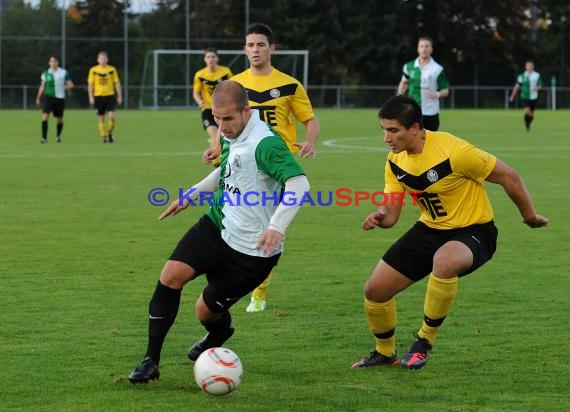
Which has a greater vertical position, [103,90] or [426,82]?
[426,82]

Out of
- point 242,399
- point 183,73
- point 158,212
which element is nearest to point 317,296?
point 242,399

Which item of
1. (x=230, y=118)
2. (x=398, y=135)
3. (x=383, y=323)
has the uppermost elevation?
(x=230, y=118)

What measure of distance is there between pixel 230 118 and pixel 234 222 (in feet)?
1.93

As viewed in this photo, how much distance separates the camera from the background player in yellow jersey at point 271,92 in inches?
355

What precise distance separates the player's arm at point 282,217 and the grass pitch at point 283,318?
83cm

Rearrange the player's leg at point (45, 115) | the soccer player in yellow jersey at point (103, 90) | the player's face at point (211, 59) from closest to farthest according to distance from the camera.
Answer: the player's face at point (211, 59) < the player's leg at point (45, 115) < the soccer player in yellow jersey at point (103, 90)

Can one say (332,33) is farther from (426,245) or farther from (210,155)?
(426,245)

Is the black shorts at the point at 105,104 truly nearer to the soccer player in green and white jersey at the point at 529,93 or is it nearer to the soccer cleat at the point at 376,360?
the soccer player in green and white jersey at the point at 529,93

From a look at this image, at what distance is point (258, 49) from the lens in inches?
354

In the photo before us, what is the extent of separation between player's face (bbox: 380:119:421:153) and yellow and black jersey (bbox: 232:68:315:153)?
→ 8.09 ft

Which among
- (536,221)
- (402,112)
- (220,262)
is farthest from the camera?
(536,221)

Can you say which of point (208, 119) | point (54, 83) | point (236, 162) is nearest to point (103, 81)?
point (54, 83)

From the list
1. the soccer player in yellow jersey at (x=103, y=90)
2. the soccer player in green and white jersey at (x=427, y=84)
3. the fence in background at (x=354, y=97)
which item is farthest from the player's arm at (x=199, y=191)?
the fence in background at (x=354, y=97)

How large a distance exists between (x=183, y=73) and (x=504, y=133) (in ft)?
77.9
